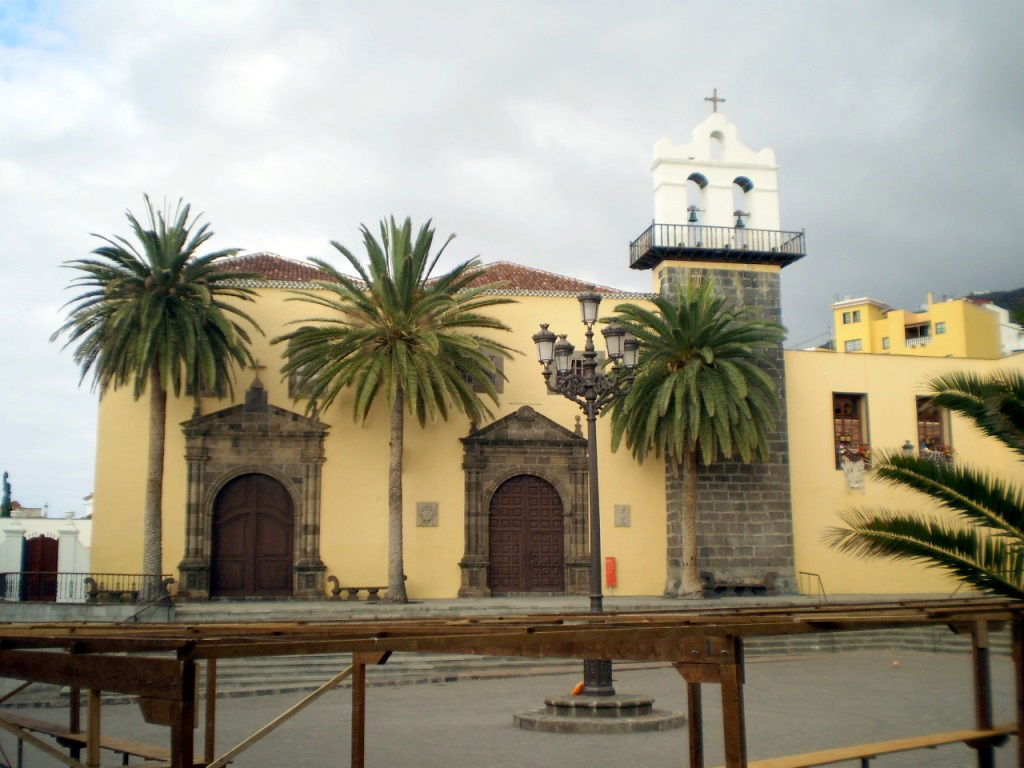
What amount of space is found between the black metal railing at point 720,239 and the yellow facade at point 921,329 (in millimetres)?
13727

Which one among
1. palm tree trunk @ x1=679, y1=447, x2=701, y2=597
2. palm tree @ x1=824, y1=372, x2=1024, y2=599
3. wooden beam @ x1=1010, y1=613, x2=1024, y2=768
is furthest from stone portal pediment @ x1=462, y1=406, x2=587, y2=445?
wooden beam @ x1=1010, y1=613, x2=1024, y2=768

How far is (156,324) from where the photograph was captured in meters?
19.8

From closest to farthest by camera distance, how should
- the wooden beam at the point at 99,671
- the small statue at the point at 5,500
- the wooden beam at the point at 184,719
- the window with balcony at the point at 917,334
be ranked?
the wooden beam at the point at 184,719
the wooden beam at the point at 99,671
the small statue at the point at 5,500
the window with balcony at the point at 917,334

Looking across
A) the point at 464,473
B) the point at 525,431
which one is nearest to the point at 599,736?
the point at 464,473

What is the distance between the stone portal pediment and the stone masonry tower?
2.47 metres

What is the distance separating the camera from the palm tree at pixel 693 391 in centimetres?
2109

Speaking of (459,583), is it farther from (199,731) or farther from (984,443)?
(984,443)

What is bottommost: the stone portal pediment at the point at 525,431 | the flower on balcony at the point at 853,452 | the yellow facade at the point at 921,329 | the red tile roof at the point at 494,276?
the flower on balcony at the point at 853,452

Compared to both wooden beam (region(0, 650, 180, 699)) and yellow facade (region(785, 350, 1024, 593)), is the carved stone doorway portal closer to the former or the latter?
yellow facade (region(785, 350, 1024, 593))

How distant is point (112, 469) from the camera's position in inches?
866

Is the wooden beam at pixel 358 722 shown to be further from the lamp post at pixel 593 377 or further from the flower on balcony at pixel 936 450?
the flower on balcony at pixel 936 450

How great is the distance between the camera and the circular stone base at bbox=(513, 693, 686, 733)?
1077cm

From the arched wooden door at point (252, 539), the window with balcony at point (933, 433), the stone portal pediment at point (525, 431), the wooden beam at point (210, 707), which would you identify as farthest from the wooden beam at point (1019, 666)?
the window with balcony at point (933, 433)

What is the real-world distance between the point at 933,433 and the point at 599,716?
1774 cm
